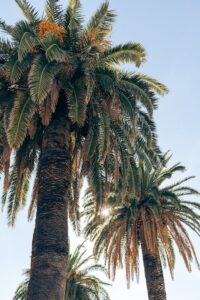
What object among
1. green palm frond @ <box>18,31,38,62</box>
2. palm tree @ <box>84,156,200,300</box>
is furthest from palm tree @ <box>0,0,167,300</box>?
palm tree @ <box>84,156,200,300</box>

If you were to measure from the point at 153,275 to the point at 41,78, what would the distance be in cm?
1347

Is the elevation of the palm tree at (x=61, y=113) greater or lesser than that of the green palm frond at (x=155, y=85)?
lesser

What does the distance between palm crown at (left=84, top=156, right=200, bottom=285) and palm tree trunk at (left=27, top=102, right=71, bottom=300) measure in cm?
954

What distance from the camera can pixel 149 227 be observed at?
22.7 meters

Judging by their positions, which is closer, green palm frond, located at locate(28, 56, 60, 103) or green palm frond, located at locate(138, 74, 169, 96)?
green palm frond, located at locate(28, 56, 60, 103)

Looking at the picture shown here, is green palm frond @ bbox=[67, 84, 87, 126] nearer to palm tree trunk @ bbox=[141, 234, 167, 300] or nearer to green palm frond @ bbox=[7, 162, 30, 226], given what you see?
green palm frond @ bbox=[7, 162, 30, 226]

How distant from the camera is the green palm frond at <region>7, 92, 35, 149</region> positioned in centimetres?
1277

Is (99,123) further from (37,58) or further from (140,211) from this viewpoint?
(140,211)

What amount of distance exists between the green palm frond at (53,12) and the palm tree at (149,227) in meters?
10.5

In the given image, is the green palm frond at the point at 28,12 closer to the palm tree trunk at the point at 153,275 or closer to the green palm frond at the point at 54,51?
the green palm frond at the point at 54,51

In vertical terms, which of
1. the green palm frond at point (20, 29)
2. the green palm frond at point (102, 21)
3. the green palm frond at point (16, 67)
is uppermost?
the green palm frond at point (102, 21)

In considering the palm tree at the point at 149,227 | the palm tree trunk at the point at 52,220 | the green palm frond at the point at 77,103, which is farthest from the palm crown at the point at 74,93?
the palm tree at the point at 149,227

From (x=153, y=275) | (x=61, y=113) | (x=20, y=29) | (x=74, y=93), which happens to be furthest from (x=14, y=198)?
(x=153, y=275)

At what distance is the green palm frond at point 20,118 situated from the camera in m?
12.8
